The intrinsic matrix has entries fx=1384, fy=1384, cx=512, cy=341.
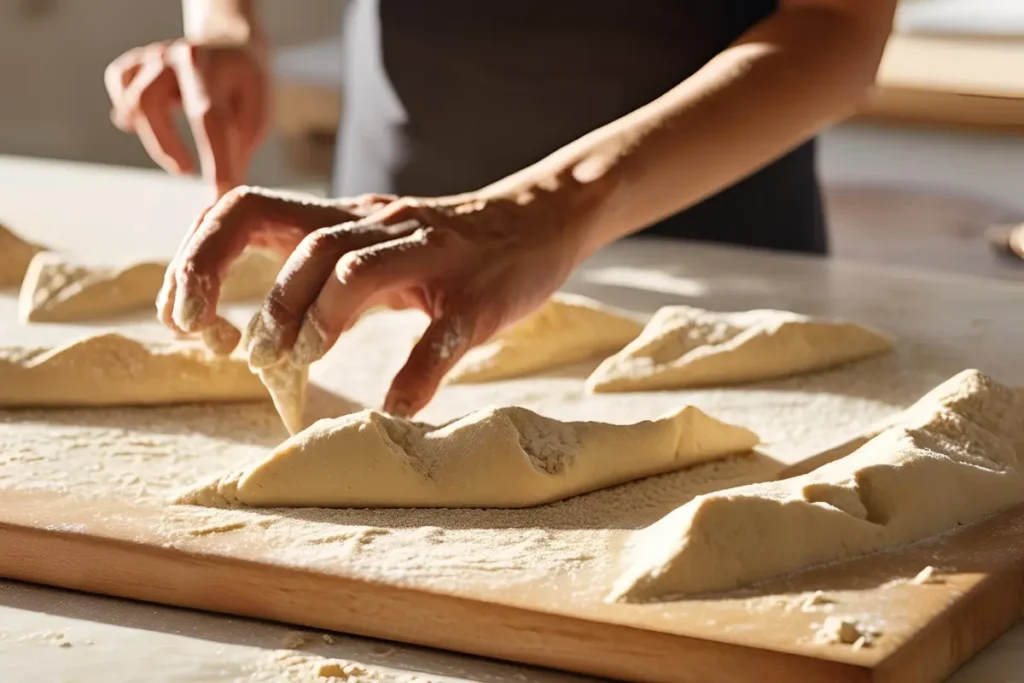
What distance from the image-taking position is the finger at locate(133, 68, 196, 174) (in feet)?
6.33

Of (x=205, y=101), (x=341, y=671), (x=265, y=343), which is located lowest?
(x=341, y=671)

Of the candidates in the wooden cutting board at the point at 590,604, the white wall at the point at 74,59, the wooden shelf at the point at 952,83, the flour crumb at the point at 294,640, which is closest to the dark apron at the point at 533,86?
the wooden cutting board at the point at 590,604

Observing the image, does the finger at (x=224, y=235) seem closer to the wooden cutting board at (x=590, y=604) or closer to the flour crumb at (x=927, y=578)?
the wooden cutting board at (x=590, y=604)

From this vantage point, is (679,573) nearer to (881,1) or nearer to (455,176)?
(881,1)

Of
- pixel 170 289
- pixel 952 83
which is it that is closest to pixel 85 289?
pixel 170 289

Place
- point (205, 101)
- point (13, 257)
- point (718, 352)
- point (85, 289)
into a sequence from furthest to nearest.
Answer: point (205, 101) < point (13, 257) < point (85, 289) < point (718, 352)

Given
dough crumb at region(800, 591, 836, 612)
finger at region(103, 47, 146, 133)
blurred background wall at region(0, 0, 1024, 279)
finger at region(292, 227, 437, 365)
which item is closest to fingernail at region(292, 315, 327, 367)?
finger at region(292, 227, 437, 365)

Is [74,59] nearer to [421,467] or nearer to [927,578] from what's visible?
[421,467]

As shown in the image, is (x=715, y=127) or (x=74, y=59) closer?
(x=715, y=127)

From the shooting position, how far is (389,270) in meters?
1.18

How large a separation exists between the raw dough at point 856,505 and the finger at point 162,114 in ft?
3.72

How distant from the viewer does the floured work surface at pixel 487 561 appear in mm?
892

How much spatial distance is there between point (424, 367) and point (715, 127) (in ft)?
1.51

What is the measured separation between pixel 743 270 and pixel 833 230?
6.50ft
